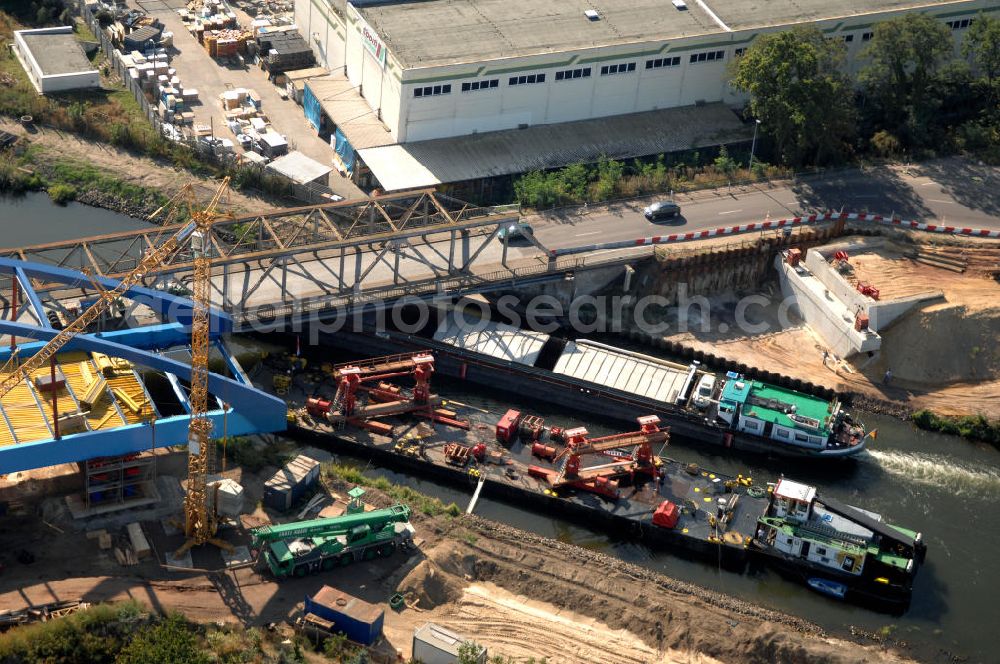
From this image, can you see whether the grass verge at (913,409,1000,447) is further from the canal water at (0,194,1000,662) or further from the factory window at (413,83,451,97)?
the factory window at (413,83,451,97)

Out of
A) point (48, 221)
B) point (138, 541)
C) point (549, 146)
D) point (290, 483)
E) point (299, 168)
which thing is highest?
point (549, 146)

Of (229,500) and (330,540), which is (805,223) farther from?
(229,500)

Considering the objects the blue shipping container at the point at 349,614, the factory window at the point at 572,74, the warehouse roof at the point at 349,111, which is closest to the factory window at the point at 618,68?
the factory window at the point at 572,74

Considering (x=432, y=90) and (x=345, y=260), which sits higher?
(x=432, y=90)

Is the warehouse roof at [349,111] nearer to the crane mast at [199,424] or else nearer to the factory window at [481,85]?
the factory window at [481,85]

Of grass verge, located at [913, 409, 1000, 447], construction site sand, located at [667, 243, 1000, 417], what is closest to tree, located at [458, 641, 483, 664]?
construction site sand, located at [667, 243, 1000, 417]

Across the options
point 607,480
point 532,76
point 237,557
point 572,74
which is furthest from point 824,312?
point 237,557
